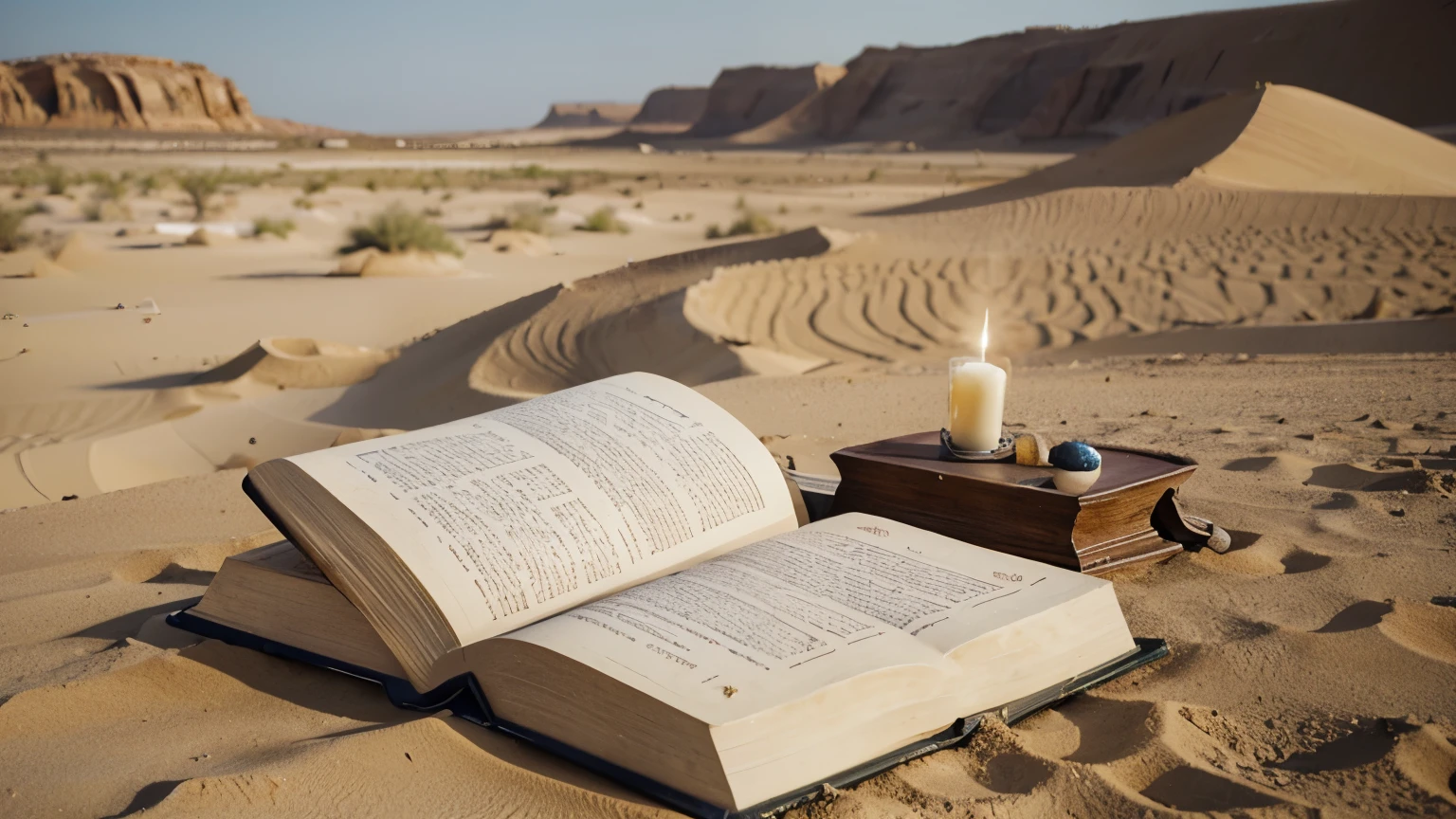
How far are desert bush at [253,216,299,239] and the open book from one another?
12.6 m

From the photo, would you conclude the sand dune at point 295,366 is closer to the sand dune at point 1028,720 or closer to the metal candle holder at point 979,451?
the sand dune at point 1028,720

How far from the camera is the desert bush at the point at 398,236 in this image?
12.5 metres

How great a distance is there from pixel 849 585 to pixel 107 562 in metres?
2.08

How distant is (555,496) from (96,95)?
88.9 metres

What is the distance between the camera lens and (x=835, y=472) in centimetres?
330

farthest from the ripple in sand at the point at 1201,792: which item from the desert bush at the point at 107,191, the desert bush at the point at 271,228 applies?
the desert bush at the point at 107,191

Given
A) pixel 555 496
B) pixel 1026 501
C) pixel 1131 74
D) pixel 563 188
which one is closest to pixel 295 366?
pixel 555 496

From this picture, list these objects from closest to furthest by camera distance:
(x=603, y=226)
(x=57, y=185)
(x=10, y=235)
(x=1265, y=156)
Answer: (x=10, y=235)
(x=1265, y=156)
(x=603, y=226)
(x=57, y=185)

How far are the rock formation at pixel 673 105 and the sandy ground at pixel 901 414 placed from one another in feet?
341

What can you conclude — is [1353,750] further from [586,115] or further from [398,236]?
[586,115]

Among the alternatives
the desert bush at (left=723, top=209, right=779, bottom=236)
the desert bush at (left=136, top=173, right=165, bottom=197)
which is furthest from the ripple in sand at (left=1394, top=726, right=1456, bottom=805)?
the desert bush at (left=136, top=173, right=165, bottom=197)

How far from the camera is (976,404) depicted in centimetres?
224

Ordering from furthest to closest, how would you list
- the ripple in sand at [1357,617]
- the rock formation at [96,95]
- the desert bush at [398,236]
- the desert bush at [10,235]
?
1. the rock formation at [96,95]
2. the desert bush at [398,236]
3. the desert bush at [10,235]
4. the ripple in sand at [1357,617]

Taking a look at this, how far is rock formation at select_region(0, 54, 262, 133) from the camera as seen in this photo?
238 ft
